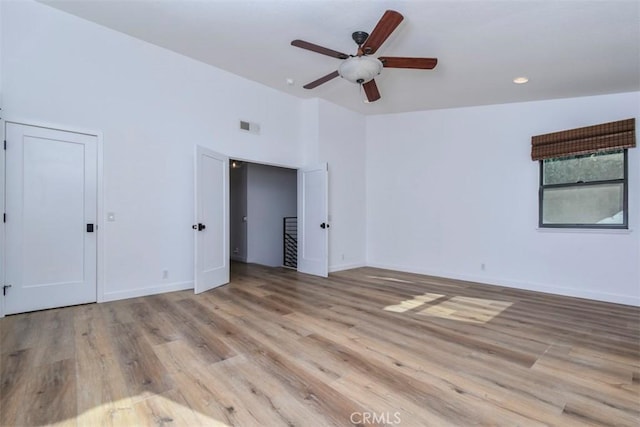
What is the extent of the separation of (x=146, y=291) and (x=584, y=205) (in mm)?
6318

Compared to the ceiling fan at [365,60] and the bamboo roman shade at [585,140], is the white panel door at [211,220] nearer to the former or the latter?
the ceiling fan at [365,60]

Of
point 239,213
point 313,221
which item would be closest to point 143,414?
point 313,221

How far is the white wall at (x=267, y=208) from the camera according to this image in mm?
7801

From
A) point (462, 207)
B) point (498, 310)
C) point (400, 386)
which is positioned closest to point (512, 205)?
point (462, 207)

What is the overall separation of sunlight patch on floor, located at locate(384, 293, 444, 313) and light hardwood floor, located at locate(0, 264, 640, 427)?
0.08ft

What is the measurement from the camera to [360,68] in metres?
3.15

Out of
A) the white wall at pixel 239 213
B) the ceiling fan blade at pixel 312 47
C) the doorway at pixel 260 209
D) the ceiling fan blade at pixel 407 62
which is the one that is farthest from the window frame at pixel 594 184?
the white wall at pixel 239 213

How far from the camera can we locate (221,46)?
13.3 ft

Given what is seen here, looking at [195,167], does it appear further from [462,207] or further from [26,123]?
[462,207]

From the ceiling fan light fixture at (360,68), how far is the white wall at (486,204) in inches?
120

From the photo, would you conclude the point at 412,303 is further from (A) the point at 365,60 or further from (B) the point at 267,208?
(B) the point at 267,208

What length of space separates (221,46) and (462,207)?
184 inches

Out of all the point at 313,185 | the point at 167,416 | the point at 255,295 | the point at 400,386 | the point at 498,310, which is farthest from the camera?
the point at 313,185

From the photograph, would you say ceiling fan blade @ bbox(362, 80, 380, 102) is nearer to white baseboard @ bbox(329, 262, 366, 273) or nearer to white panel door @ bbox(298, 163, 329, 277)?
white panel door @ bbox(298, 163, 329, 277)
